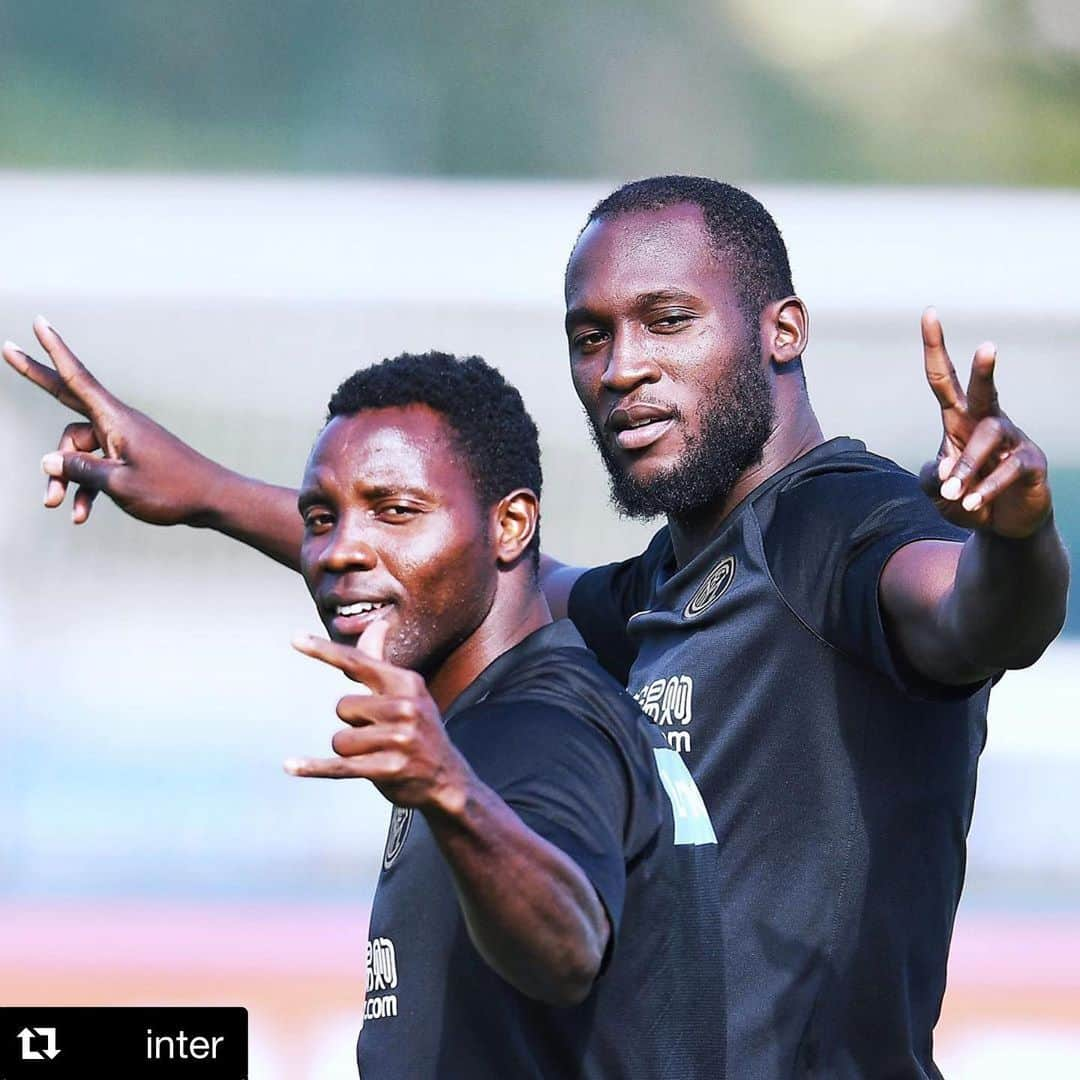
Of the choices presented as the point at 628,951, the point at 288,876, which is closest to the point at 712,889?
the point at 628,951

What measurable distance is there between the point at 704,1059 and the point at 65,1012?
1.22 m

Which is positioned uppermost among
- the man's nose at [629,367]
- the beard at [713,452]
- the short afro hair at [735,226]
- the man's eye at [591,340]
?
the short afro hair at [735,226]

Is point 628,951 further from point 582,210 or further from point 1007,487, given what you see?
point 582,210

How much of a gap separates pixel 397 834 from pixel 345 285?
307 inches

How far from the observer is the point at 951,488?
196cm

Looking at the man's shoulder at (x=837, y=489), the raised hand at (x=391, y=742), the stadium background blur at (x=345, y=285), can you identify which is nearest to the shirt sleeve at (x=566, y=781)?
the raised hand at (x=391, y=742)

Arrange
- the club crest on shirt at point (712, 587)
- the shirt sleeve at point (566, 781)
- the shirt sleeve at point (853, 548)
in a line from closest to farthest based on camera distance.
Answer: the shirt sleeve at point (566, 781) < the shirt sleeve at point (853, 548) < the club crest on shirt at point (712, 587)

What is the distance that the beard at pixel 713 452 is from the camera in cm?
279

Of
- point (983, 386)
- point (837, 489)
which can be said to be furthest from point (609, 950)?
point (837, 489)

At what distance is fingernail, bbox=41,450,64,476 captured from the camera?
3.13m

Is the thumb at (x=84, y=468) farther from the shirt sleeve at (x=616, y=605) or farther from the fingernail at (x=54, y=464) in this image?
the shirt sleeve at (x=616, y=605)

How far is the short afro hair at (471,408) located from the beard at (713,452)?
0.60m

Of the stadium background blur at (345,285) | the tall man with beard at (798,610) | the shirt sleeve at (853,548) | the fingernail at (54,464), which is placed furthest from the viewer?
the stadium background blur at (345,285)

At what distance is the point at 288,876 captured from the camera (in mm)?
7793
